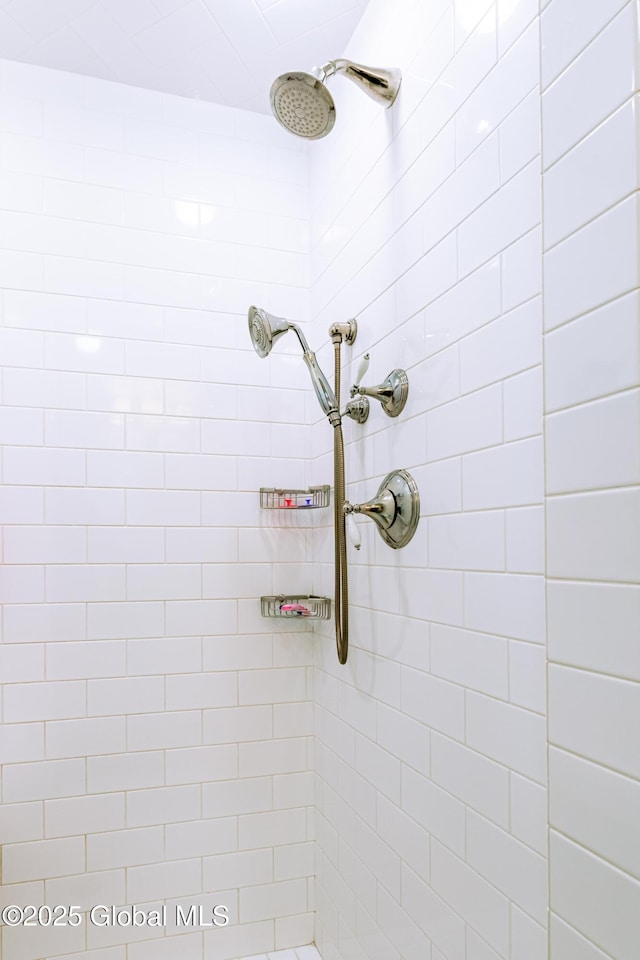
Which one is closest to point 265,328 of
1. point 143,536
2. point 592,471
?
point 143,536

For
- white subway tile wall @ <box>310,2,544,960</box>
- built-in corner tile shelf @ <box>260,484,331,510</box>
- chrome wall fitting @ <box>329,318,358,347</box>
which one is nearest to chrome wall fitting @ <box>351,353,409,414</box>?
white subway tile wall @ <box>310,2,544,960</box>

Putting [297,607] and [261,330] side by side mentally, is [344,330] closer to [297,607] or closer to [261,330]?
[261,330]

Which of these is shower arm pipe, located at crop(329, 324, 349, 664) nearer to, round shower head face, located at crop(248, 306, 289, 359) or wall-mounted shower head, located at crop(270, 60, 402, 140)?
round shower head face, located at crop(248, 306, 289, 359)

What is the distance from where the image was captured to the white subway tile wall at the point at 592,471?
0.73 meters

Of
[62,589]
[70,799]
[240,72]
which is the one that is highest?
[240,72]

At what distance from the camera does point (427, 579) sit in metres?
1.41

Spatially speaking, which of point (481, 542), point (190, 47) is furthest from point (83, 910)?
point (190, 47)

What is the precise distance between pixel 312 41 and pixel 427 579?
1.55 metres

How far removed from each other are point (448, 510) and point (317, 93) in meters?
0.96

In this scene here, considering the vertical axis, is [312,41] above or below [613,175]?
above

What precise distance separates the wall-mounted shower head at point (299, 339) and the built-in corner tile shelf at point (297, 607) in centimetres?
60

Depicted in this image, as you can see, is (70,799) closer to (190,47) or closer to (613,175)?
(613,175)

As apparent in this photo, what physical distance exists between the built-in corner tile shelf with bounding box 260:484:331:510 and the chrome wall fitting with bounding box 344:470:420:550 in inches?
19.1

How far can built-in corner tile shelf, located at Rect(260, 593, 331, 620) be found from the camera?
201cm
